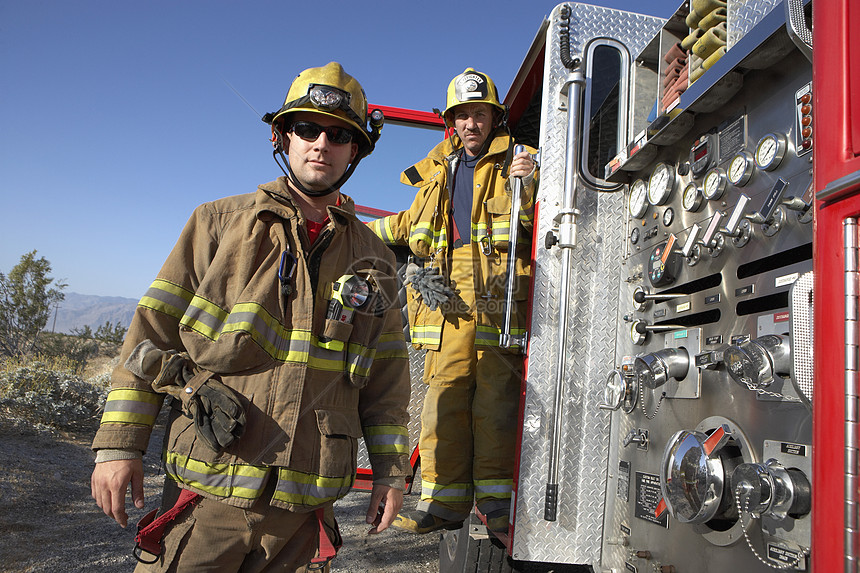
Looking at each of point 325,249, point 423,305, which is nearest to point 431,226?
point 423,305

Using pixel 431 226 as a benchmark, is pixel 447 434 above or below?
below

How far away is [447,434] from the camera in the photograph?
3156mm

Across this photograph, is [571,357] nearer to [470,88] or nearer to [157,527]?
[470,88]

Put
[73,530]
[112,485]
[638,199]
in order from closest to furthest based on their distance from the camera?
[112,485]
[638,199]
[73,530]

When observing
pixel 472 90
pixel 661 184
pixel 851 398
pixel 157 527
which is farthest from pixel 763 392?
pixel 472 90

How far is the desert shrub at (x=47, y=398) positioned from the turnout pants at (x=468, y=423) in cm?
647

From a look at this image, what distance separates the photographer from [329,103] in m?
1.97

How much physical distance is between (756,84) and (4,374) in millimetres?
9039

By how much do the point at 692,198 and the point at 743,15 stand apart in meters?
0.70

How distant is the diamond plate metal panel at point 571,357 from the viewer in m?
2.84

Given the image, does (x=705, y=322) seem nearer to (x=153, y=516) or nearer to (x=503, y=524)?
(x=503, y=524)

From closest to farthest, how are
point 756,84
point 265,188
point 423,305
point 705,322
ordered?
point 265,188 < point 756,84 < point 705,322 < point 423,305

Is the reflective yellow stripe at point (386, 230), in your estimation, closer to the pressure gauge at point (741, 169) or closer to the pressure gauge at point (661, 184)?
the pressure gauge at point (661, 184)

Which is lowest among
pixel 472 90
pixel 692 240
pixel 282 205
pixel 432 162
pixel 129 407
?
pixel 129 407
